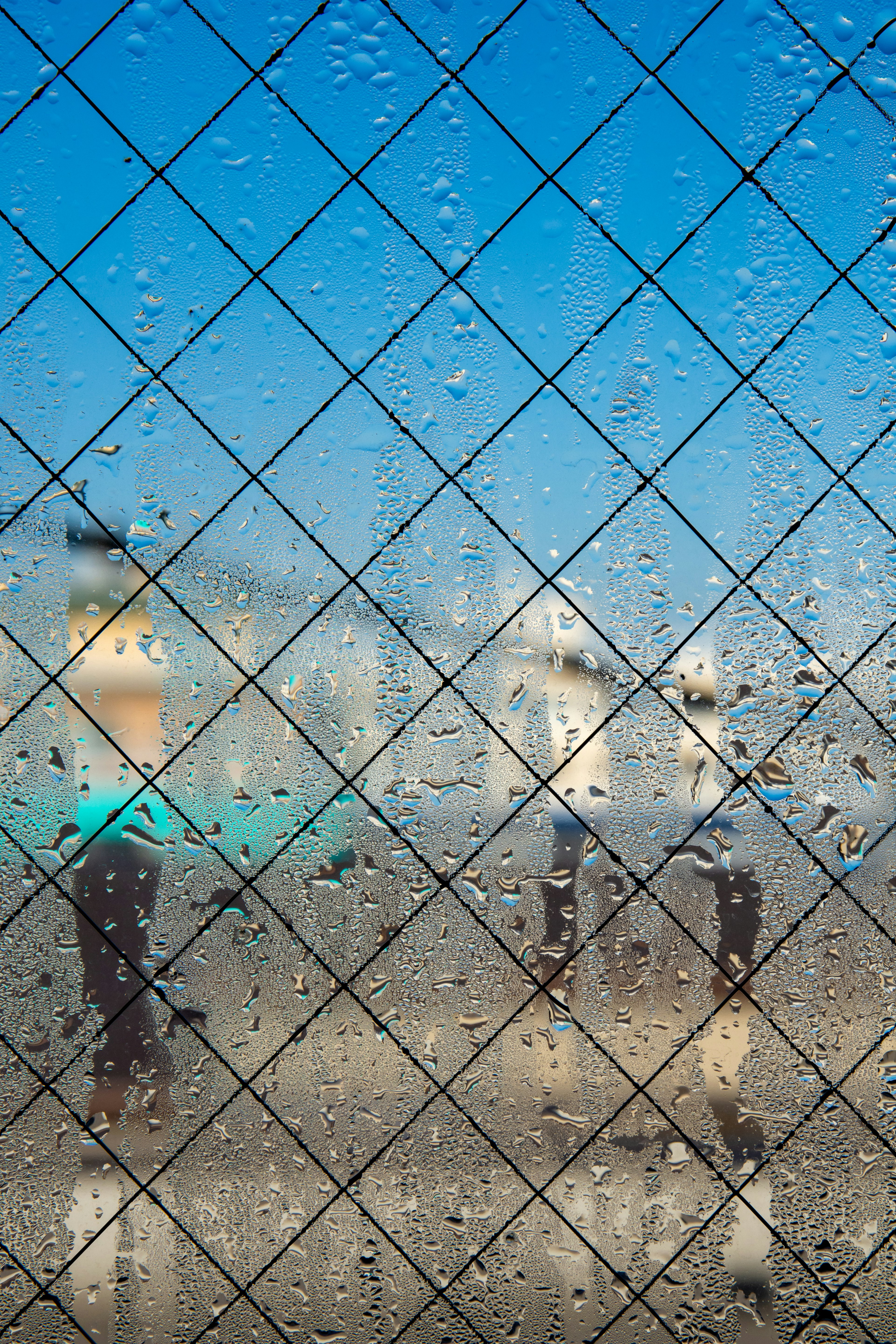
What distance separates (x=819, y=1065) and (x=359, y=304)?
1868mm

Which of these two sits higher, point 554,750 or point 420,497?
point 420,497

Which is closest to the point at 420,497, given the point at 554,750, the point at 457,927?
the point at 554,750

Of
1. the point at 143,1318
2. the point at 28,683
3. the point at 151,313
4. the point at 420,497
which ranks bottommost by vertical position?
the point at 143,1318

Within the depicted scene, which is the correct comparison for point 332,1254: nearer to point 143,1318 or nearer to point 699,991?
point 143,1318

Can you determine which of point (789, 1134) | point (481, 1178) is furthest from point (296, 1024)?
point (789, 1134)

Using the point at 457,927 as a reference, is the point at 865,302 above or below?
above

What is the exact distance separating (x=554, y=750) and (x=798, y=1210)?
1.08 m

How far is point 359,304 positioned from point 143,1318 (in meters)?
2.15

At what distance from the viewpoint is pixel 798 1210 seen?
155cm

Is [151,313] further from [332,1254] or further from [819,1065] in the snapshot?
[819,1065]

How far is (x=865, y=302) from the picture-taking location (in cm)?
162

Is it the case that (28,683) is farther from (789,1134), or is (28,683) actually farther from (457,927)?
(789,1134)

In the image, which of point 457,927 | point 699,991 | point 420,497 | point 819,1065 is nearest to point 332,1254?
point 457,927

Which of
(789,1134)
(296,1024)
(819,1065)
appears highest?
(819,1065)
